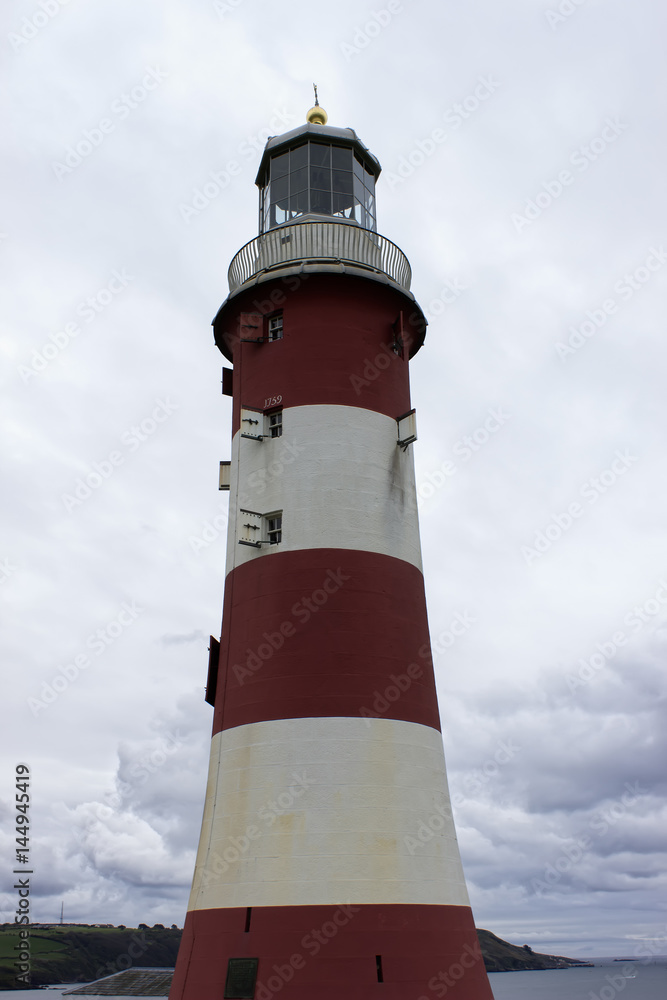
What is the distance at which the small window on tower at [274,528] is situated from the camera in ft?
54.8

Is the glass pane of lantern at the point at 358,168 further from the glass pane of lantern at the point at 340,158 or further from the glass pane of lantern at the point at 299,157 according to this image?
the glass pane of lantern at the point at 299,157

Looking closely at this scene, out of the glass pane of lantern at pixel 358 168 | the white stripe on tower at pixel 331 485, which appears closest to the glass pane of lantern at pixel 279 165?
the glass pane of lantern at pixel 358 168

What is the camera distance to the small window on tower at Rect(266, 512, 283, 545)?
16.7m

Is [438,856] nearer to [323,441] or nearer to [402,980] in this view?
[402,980]

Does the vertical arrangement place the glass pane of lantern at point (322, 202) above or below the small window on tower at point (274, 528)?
above

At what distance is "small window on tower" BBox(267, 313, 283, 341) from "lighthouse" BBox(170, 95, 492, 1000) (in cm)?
3

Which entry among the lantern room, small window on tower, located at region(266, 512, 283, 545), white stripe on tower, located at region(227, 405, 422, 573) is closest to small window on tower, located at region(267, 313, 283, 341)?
white stripe on tower, located at region(227, 405, 422, 573)

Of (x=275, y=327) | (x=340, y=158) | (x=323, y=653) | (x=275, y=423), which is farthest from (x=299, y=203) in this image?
(x=323, y=653)

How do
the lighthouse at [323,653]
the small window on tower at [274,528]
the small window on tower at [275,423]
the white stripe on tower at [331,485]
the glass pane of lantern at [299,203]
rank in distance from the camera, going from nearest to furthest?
the lighthouse at [323,653], the white stripe on tower at [331,485], the small window on tower at [274,528], the small window on tower at [275,423], the glass pane of lantern at [299,203]

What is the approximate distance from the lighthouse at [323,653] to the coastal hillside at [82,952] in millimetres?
120463

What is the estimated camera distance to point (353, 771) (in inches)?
572

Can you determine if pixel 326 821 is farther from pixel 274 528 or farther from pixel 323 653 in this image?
pixel 274 528

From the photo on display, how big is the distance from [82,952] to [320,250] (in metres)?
139

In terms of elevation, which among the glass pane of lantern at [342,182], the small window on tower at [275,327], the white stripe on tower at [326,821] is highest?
the glass pane of lantern at [342,182]
